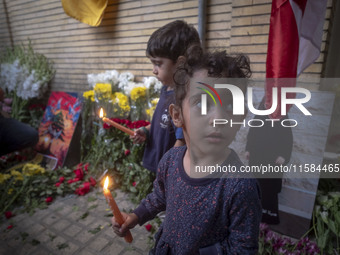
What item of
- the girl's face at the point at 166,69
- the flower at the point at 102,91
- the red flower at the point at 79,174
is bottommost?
the red flower at the point at 79,174

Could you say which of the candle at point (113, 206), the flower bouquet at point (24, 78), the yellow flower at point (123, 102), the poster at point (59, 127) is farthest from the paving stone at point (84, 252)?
the flower bouquet at point (24, 78)

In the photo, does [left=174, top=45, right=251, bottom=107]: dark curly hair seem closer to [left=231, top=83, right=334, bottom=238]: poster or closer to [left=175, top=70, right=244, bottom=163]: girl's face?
[left=175, top=70, right=244, bottom=163]: girl's face

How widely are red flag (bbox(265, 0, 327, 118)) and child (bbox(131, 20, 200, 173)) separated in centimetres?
65

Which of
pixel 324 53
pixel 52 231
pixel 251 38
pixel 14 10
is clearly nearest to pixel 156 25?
pixel 251 38

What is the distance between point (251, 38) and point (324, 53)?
73 cm

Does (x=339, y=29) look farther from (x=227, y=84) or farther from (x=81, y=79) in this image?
(x=81, y=79)

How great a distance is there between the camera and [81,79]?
4.77 metres

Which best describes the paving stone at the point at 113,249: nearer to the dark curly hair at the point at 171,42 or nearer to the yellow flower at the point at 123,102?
the yellow flower at the point at 123,102

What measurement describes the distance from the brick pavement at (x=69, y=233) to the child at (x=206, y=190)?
136 cm

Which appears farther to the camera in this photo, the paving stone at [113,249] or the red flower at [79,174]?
the red flower at [79,174]

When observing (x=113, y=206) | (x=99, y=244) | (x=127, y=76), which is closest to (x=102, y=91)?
(x=127, y=76)

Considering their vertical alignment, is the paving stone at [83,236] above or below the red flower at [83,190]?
below

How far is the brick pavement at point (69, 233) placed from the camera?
2240 mm

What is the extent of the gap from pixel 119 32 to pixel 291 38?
2.95 m
